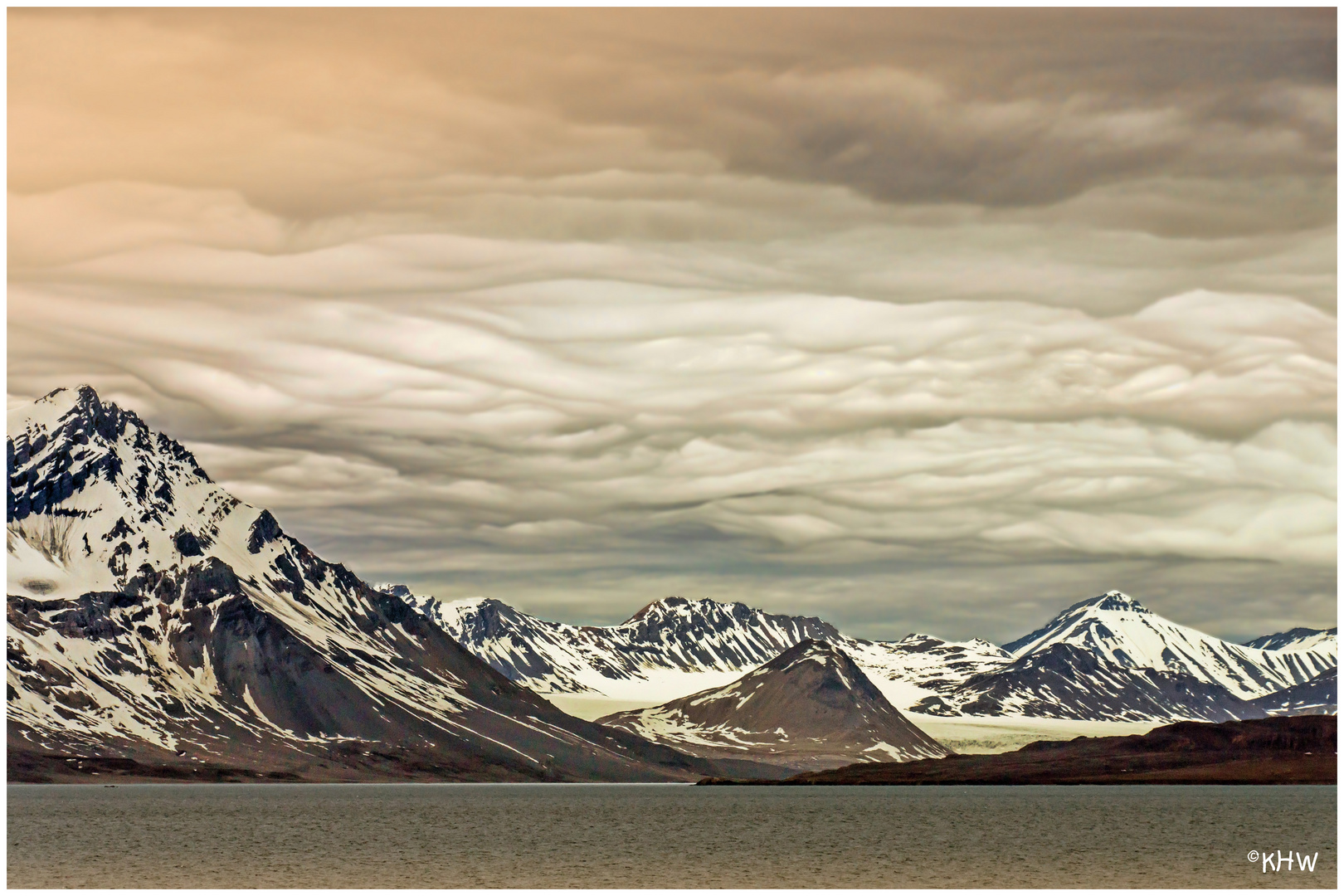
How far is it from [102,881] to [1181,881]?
93853 millimetres

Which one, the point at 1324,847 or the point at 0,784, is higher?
the point at 0,784

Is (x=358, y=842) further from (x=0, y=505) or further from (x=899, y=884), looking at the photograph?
(x=0, y=505)

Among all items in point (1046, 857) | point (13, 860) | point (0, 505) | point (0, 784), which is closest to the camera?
point (0, 505)

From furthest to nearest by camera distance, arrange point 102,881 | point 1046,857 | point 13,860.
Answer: point 1046,857, point 13,860, point 102,881

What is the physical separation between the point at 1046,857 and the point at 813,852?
26.3 meters

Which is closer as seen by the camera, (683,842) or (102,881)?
(102,881)

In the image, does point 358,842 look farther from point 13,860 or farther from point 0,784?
point 0,784

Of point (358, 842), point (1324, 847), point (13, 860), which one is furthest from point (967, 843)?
point (13, 860)

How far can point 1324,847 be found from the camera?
607ft

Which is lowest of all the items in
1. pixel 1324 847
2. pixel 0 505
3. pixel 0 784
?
pixel 1324 847

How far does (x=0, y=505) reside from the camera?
78812 mm

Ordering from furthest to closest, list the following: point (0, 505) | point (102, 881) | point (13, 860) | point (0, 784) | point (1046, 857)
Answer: point (1046, 857), point (13, 860), point (102, 881), point (0, 784), point (0, 505)

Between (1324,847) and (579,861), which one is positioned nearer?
(579,861)

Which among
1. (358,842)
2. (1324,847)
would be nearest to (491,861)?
(358,842)
